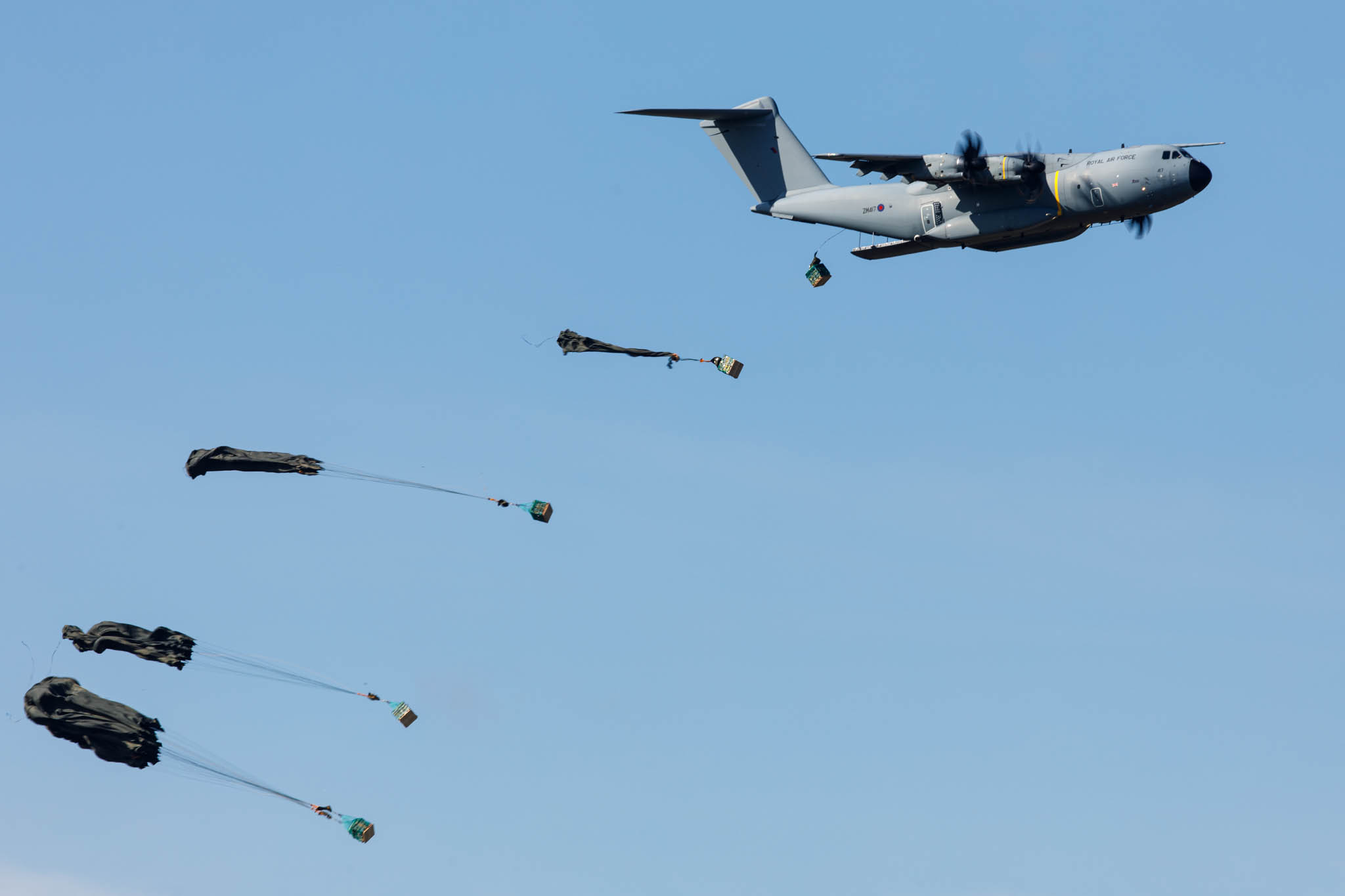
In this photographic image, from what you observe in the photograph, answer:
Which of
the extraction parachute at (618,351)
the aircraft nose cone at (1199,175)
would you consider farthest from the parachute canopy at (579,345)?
the aircraft nose cone at (1199,175)

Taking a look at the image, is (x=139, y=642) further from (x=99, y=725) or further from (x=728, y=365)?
(x=728, y=365)

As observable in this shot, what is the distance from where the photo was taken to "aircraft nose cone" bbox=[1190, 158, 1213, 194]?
151 ft

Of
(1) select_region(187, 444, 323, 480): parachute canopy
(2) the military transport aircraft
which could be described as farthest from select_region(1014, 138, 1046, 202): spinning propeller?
(1) select_region(187, 444, 323, 480): parachute canopy

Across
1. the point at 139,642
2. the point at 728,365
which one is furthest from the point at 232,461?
the point at 728,365

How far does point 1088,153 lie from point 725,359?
12647 mm

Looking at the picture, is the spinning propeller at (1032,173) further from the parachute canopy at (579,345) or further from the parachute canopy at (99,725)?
the parachute canopy at (99,725)

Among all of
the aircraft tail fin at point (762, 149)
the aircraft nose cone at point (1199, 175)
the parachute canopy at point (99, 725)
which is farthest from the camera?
the aircraft tail fin at point (762, 149)

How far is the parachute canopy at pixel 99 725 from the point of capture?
138 feet

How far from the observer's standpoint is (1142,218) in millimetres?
48250

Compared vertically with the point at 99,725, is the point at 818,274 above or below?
above

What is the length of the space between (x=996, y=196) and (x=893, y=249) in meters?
3.83

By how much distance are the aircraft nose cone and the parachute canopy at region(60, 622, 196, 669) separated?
99.8 feet

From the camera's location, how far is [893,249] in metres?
50.1

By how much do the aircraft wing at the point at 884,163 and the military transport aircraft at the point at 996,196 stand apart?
0.03m
